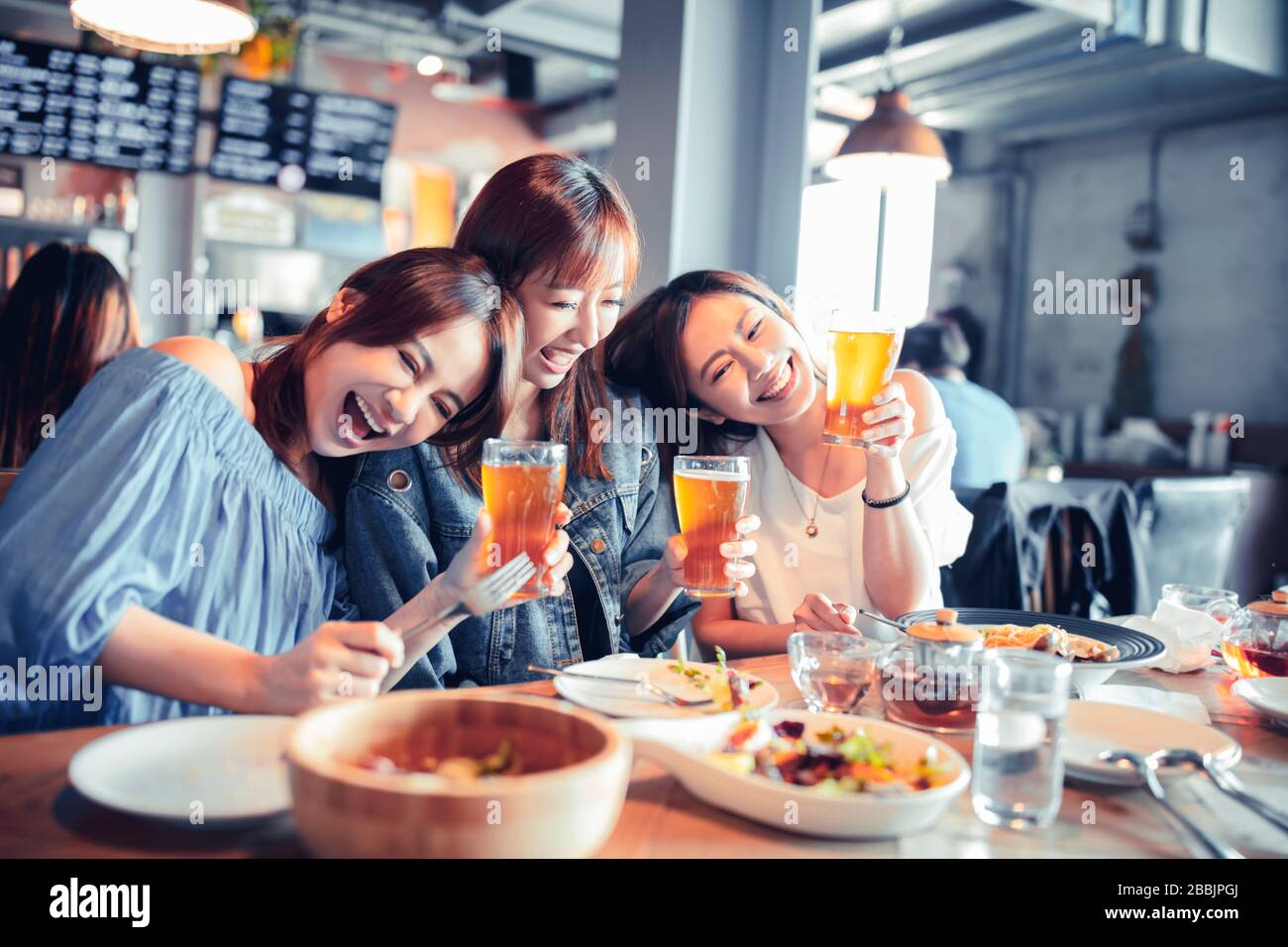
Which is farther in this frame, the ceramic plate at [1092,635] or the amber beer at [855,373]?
the amber beer at [855,373]

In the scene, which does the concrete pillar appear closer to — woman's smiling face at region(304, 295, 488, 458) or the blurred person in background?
the blurred person in background

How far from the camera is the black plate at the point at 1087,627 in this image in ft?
4.87

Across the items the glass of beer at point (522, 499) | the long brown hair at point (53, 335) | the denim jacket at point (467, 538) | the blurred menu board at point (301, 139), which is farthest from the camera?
the blurred menu board at point (301, 139)

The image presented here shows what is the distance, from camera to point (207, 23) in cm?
341

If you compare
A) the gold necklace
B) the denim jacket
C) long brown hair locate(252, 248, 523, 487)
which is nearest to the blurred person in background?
the gold necklace

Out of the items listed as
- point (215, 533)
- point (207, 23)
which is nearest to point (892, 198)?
point (207, 23)

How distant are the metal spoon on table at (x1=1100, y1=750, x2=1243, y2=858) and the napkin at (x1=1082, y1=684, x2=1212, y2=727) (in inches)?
12.2

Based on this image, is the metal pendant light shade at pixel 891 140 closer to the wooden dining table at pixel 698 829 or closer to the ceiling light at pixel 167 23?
the ceiling light at pixel 167 23

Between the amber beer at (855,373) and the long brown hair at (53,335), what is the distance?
218cm

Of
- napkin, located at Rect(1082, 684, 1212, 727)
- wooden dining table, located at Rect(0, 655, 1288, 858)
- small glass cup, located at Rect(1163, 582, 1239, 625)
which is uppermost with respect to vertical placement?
small glass cup, located at Rect(1163, 582, 1239, 625)

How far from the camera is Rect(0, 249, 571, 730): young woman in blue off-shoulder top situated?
3.90ft


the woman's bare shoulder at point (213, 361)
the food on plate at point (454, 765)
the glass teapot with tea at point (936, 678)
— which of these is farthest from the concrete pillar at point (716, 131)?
the food on plate at point (454, 765)

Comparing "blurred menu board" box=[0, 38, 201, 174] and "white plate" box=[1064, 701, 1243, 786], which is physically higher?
"blurred menu board" box=[0, 38, 201, 174]
